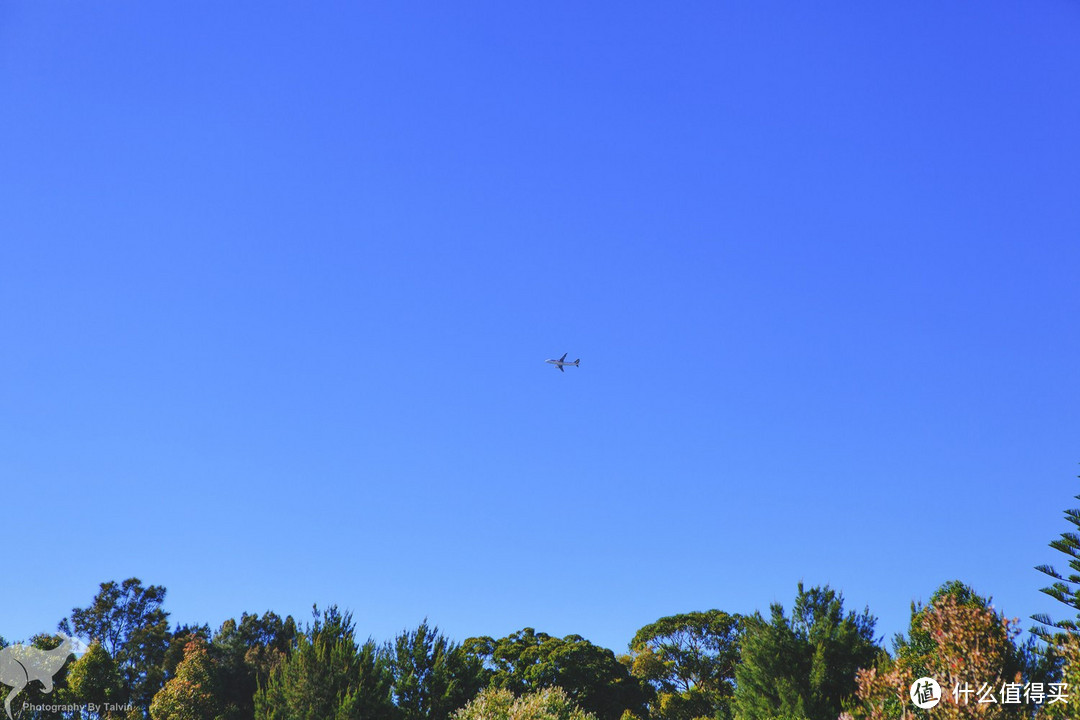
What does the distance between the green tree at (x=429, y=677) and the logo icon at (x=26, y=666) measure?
63.9 ft

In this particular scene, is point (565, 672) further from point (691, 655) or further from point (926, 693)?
point (926, 693)

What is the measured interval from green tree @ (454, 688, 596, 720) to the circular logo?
14637mm

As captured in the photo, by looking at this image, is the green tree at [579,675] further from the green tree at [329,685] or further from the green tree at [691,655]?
the green tree at [329,685]

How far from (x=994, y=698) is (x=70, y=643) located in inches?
2120

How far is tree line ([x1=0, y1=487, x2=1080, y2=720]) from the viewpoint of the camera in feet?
50.6

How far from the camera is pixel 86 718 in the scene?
133 ft

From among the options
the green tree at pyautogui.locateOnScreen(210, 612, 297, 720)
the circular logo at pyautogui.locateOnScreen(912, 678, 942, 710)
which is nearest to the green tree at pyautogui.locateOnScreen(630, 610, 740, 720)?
the green tree at pyautogui.locateOnScreen(210, 612, 297, 720)

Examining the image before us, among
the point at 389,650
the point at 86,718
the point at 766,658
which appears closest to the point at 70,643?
the point at 86,718

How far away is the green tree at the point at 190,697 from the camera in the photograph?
132ft

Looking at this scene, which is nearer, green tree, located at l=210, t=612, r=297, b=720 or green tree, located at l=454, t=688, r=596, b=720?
green tree, located at l=454, t=688, r=596, b=720

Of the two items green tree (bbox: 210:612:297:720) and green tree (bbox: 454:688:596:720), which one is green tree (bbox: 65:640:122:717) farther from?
green tree (bbox: 454:688:596:720)

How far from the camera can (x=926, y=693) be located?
14883 mm

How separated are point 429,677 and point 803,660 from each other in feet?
53.0

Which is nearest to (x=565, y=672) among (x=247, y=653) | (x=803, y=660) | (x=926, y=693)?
(x=247, y=653)
